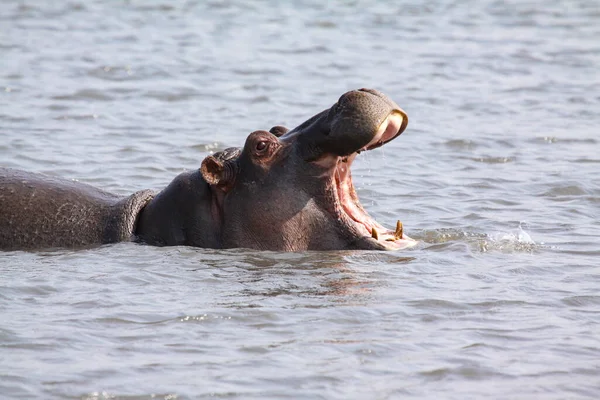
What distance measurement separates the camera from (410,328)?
5.90 m

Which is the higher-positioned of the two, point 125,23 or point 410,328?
point 125,23

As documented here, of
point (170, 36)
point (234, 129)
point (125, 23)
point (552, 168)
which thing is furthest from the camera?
point (125, 23)

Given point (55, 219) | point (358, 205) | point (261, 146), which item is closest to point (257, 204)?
point (261, 146)

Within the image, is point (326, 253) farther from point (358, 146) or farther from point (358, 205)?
point (358, 146)

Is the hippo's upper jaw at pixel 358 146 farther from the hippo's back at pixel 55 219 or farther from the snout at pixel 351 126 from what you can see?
the hippo's back at pixel 55 219

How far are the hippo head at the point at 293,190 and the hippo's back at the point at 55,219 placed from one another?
642 millimetres

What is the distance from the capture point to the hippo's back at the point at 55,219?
739cm

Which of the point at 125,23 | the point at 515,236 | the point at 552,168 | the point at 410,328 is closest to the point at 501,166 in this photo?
the point at 552,168

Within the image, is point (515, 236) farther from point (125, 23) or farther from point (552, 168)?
point (125, 23)

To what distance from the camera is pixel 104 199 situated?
7.62 metres

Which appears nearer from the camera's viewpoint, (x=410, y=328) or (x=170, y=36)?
(x=410, y=328)

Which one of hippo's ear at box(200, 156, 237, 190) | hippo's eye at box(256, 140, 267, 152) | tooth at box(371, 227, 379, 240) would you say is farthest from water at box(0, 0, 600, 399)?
hippo's eye at box(256, 140, 267, 152)

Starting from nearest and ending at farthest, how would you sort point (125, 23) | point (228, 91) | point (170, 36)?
1. point (228, 91)
2. point (170, 36)
3. point (125, 23)

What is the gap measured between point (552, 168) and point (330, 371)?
5.59 meters
